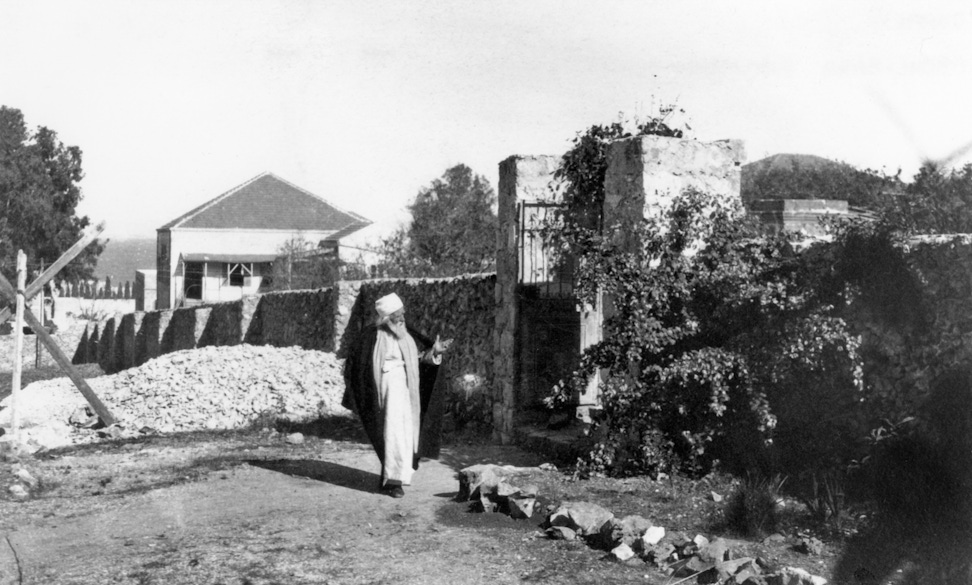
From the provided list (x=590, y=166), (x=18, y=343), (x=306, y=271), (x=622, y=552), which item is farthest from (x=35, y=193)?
(x=622, y=552)

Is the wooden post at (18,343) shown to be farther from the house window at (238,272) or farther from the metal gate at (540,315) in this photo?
the house window at (238,272)

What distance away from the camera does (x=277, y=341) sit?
2145 cm

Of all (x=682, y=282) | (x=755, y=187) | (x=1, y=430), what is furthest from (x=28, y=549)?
(x=755, y=187)

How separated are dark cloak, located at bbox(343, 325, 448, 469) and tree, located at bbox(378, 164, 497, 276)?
11.0m

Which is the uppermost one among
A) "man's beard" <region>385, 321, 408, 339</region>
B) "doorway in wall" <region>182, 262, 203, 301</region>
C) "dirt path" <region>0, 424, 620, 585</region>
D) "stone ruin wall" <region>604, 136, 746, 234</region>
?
"doorway in wall" <region>182, 262, 203, 301</region>

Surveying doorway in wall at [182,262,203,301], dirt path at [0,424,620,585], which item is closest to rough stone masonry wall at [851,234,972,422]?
dirt path at [0,424,620,585]

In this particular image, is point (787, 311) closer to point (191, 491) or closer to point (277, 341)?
point (191, 491)

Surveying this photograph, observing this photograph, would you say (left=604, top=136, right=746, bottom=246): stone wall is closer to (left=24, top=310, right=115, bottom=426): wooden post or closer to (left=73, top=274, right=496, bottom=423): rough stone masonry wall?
(left=73, top=274, right=496, bottom=423): rough stone masonry wall

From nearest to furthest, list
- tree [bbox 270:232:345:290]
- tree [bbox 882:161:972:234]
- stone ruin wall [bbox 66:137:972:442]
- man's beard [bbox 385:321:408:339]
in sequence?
1. stone ruin wall [bbox 66:137:972:442]
2. tree [bbox 882:161:972:234]
3. man's beard [bbox 385:321:408:339]
4. tree [bbox 270:232:345:290]

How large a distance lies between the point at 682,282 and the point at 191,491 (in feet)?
14.9

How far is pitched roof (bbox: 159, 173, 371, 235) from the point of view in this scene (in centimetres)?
5378

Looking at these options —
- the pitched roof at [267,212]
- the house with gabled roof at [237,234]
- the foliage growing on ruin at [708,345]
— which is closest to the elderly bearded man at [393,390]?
the foliage growing on ruin at [708,345]

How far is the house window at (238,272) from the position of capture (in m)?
52.1

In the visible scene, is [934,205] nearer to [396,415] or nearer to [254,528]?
[396,415]
